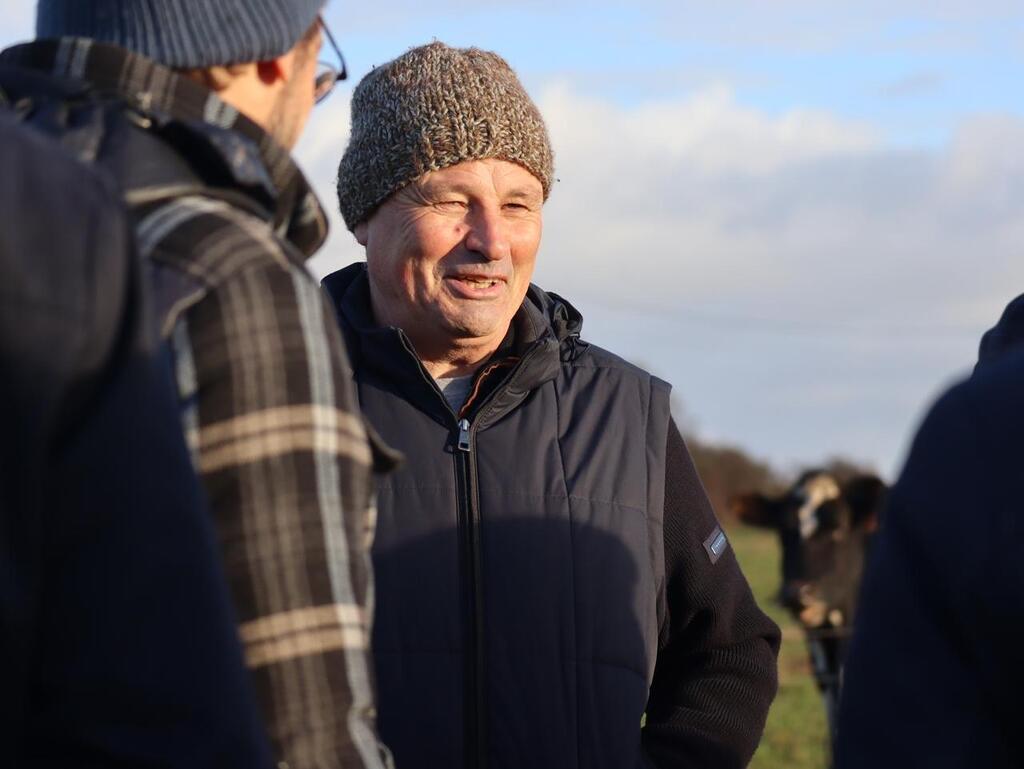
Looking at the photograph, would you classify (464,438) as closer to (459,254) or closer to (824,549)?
(459,254)

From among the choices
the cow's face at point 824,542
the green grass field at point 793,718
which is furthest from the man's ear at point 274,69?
the cow's face at point 824,542

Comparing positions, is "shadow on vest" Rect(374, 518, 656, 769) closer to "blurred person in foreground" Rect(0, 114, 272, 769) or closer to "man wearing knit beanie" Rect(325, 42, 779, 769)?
"man wearing knit beanie" Rect(325, 42, 779, 769)

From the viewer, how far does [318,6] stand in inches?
82.0

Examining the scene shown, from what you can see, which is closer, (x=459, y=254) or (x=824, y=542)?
(x=459, y=254)

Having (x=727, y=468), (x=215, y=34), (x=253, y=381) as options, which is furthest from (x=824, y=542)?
(x=727, y=468)

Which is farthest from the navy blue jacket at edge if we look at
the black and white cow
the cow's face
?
the cow's face

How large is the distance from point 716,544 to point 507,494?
0.56 metres

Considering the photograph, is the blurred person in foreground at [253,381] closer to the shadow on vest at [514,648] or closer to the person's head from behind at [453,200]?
the shadow on vest at [514,648]

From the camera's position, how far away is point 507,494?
3336 mm

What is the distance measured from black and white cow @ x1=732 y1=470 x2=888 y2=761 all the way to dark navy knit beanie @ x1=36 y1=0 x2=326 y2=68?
8.81 meters

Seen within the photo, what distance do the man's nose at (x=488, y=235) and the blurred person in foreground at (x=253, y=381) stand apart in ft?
5.41

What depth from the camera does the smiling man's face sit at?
3.57 metres

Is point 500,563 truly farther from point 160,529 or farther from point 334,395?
point 160,529

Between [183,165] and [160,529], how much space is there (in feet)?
1.58
